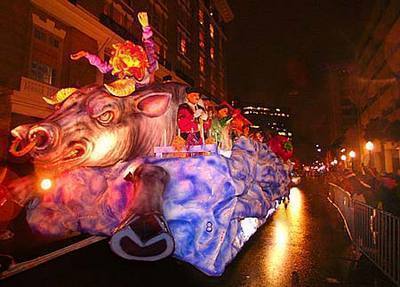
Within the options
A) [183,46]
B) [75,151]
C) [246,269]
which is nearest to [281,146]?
[246,269]

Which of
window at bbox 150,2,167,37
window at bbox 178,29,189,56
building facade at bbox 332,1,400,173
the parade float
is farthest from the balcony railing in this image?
building facade at bbox 332,1,400,173

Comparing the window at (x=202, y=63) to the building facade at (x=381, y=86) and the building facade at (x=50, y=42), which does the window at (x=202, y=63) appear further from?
A: the building facade at (x=381, y=86)

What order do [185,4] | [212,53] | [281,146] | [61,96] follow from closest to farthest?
1. [61,96]
2. [281,146]
3. [185,4]
4. [212,53]

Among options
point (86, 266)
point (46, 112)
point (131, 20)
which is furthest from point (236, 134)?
point (131, 20)

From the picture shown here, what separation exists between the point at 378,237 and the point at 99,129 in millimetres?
5634

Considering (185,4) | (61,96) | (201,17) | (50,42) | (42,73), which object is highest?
(201,17)

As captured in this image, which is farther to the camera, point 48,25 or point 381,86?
point 381,86

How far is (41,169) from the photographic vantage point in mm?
4895

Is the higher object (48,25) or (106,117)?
(48,25)

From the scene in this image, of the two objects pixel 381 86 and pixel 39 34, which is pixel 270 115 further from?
pixel 39 34

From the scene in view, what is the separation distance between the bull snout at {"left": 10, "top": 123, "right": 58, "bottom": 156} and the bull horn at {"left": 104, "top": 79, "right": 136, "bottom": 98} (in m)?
1.04

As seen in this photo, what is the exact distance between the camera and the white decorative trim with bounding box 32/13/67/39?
14.0m

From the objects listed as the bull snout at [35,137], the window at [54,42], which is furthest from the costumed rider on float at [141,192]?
the window at [54,42]

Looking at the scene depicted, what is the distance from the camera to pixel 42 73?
48.2ft
